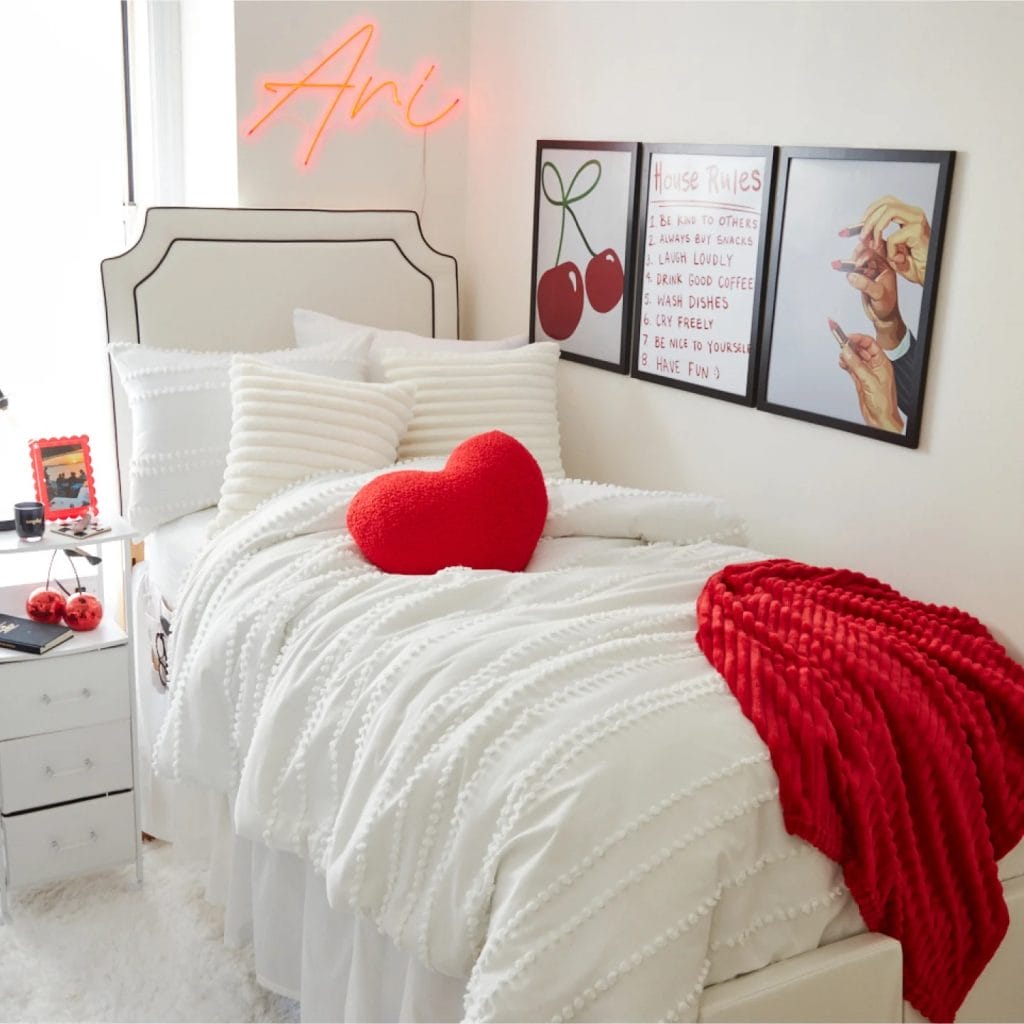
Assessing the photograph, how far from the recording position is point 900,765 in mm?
1649

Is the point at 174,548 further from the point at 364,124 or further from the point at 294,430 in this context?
the point at 364,124

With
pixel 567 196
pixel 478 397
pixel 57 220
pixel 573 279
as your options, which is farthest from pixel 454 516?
pixel 57 220

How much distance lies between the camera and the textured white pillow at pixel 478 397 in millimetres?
2830

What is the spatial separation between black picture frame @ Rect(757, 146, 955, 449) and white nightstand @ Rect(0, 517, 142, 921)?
1.42 m

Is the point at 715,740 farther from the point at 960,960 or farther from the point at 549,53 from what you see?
the point at 549,53

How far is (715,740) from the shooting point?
158cm

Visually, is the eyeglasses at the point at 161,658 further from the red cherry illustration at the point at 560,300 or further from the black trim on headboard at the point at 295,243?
the red cherry illustration at the point at 560,300

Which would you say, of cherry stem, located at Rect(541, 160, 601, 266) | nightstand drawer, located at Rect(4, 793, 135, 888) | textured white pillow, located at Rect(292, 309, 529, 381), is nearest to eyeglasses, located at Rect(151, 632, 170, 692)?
nightstand drawer, located at Rect(4, 793, 135, 888)

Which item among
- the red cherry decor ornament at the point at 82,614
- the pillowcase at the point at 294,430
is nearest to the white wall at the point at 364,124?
the pillowcase at the point at 294,430

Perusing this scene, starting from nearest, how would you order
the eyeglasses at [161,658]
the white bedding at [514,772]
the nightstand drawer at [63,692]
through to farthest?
the white bedding at [514,772] → the nightstand drawer at [63,692] → the eyeglasses at [161,658]

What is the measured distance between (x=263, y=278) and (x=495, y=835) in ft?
6.49

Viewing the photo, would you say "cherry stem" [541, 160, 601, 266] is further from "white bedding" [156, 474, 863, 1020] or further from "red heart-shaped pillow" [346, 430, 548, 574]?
"white bedding" [156, 474, 863, 1020]

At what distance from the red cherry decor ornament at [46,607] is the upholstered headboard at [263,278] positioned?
1.92ft

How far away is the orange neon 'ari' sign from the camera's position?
3166 millimetres
